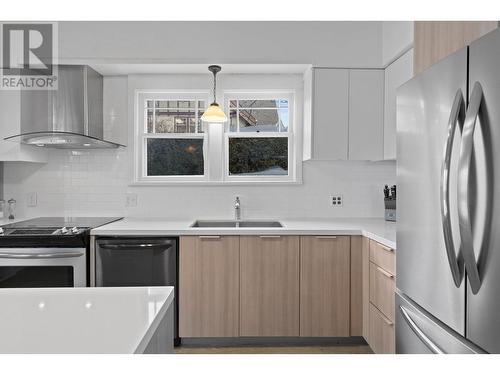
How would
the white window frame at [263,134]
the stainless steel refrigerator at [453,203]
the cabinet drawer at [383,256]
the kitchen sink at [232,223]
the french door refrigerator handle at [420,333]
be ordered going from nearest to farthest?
the stainless steel refrigerator at [453,203] < the french door refrigerator handle at [420,333] < the cabinet drawer at [383,256] < the kitchen sink at [232,223] < the white window frame at [263,134]

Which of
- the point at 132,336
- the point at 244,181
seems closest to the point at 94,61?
the point at 244,181

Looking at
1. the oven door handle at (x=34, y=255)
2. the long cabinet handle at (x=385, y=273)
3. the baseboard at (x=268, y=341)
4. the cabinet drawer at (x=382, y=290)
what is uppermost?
the oven door handle at (x=34, y=255)

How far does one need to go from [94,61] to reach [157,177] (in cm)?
106

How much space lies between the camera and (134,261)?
8.92 ft

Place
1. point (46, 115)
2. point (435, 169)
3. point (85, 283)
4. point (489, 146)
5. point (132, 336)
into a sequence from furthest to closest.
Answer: point (46, 115) → point (85, 283) → point (435, 169) → point (489, 146) → point (132, 336)

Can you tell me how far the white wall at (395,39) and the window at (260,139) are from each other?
901mm

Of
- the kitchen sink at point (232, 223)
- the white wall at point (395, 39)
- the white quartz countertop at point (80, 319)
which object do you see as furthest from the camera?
the kitchen sink at point (232, 223)

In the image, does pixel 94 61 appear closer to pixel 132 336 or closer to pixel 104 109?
pixel 104 109

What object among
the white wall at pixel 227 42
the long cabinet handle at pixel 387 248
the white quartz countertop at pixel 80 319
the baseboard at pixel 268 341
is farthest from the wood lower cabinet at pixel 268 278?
the white quartz countertop at pixel 80 319

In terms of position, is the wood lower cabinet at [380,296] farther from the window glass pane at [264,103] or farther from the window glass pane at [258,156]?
the window glass pane at [264,103]

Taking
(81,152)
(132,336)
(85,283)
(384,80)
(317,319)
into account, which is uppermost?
(384,80)

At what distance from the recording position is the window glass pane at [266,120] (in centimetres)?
354

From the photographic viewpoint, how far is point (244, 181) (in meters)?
3.47

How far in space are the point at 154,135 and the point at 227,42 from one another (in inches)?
40.5
